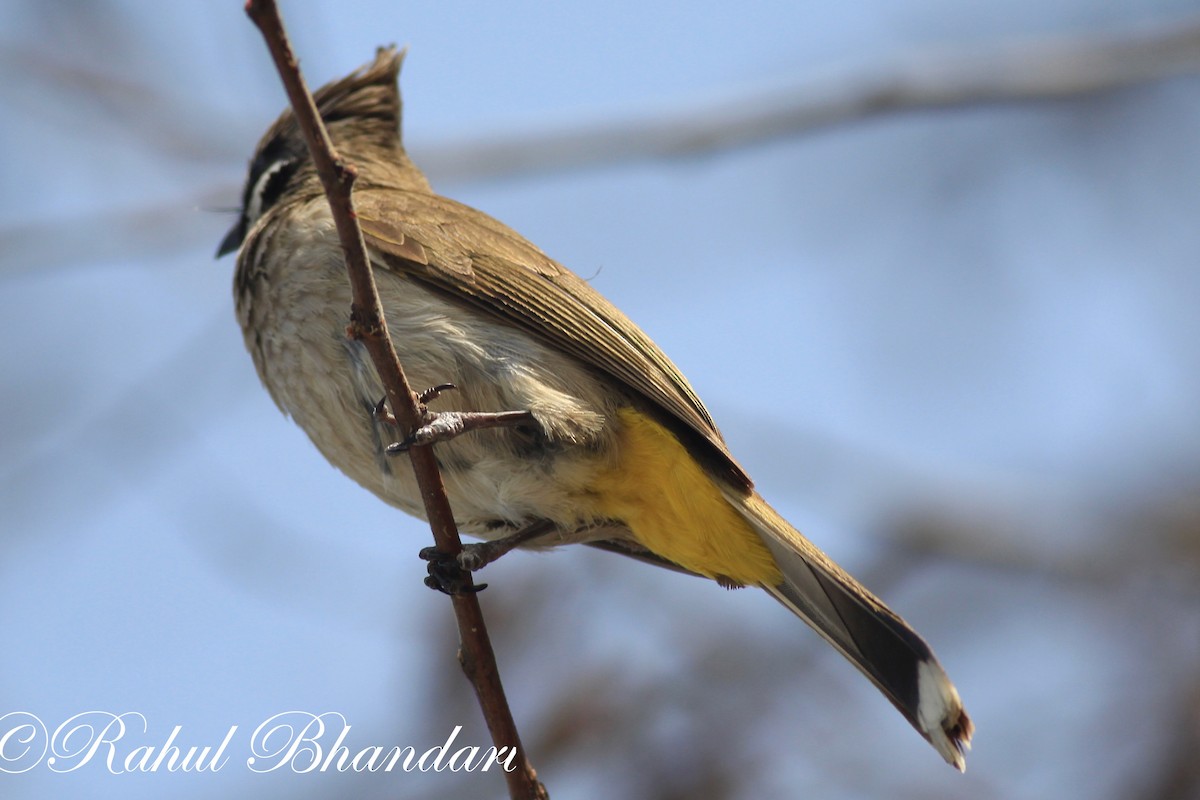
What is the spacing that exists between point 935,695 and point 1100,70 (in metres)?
3.04

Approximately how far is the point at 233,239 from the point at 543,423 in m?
2.11

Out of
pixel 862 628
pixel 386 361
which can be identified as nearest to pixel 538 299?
pixel 386 361

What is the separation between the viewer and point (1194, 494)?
607cm

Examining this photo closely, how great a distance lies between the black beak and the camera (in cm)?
511

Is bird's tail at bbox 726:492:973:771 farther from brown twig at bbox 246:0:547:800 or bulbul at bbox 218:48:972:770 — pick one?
brown twig at bbox 246:0:547:800

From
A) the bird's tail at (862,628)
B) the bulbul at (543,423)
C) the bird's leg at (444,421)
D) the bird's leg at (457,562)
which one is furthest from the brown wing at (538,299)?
the bird's leg at (457,562)

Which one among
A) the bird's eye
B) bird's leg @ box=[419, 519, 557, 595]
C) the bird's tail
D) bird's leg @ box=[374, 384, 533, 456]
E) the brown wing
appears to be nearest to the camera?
bird's leg @ box=[374, 384, 533, 456]

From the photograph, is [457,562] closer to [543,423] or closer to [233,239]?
[543,423]

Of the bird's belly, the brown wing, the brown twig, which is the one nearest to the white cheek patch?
the brown wing

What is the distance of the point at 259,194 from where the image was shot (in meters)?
5.07

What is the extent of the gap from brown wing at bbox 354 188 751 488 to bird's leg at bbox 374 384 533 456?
0.35 metres

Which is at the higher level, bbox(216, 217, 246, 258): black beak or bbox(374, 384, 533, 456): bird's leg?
bbox(216, 217, 246, 258): black beak

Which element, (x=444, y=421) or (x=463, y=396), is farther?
(x=463, y=396)

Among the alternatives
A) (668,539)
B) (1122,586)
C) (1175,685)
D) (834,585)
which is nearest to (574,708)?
(668,539)
